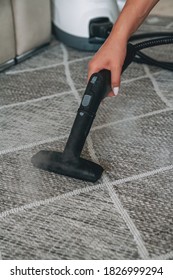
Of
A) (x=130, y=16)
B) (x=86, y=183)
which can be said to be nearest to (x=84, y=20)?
(x=130, y=16)

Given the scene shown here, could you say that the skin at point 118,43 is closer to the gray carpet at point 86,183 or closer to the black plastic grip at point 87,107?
the black plastic grip at point 87,107

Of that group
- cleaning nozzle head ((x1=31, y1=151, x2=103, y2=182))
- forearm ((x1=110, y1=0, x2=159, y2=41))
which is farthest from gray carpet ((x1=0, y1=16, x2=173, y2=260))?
forearm ((x1=110, y1=0, x2=159, y2=41))

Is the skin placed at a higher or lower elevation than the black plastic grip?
higher

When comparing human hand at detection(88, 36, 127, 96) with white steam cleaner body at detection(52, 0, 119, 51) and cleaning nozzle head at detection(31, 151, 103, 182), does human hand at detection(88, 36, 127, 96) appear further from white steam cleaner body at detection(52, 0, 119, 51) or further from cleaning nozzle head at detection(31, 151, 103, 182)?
white steam cleaner body at detection(52, 0, 119, 51)

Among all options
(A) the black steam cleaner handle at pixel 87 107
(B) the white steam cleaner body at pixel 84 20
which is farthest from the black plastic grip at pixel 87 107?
(B) the white steam cleaner body at pixel 84 20

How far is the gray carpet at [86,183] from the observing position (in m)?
0.95

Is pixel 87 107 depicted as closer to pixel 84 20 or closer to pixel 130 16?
pixel 130 16

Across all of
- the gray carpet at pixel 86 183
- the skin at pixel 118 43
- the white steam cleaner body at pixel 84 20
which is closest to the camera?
the gray carpet at pixel 86 183

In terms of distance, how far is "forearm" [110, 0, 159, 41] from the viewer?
40.9 inches

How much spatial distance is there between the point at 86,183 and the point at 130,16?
416mm

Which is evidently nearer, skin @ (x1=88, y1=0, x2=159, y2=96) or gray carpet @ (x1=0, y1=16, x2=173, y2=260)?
gray carpet @ (x1=0, y1=16, x2=173, y2=260)

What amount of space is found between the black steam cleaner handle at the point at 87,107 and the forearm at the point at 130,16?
0.10 m

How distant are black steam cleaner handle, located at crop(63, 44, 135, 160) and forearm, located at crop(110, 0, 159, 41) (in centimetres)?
10

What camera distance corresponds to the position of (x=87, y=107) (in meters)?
1.08
